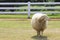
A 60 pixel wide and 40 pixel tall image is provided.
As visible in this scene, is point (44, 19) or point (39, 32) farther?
point (39, 32)

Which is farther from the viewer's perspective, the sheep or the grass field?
the grass field

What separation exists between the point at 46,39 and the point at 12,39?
1449mm

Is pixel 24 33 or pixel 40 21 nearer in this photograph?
pixel 40 21

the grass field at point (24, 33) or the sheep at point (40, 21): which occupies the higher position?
the sheep at point (40, 21)

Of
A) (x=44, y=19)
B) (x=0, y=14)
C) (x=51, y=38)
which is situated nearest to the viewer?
(x=44, y=19)

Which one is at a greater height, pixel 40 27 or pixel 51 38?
→ pixel 40 27

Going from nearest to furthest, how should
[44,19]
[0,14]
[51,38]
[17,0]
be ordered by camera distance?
[44,19]
[51,38]
[0,14]
[17,0]

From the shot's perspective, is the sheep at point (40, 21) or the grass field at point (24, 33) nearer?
the sheep at point (40, 21)

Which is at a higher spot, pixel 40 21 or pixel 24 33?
pixel 40 21

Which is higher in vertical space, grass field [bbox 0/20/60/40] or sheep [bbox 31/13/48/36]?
sheep [bbox 31/13/48/36]

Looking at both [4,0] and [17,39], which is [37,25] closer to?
[17,39]

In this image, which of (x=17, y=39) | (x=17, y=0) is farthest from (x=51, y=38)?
(x=17, y=0)

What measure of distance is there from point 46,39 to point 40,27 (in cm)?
57

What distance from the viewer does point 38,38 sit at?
823 centimetres
